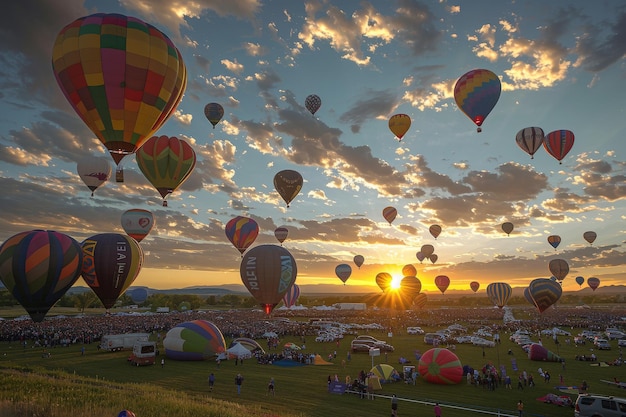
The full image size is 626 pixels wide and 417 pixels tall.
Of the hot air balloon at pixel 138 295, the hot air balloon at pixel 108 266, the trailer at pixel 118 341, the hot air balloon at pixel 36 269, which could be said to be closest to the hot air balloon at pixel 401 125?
the hot air balloon at pixel 108 266

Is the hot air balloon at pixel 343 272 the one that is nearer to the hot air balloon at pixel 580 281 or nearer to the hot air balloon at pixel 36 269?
the hot air balloon at pixel 580 281

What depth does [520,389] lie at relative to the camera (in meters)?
22.4

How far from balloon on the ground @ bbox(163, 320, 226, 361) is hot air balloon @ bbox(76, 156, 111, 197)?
16337 millimetres

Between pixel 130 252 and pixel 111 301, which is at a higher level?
pixel 130 252

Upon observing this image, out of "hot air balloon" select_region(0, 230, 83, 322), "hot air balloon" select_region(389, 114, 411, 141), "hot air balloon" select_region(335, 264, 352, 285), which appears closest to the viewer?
"hot air balloon" select_region(0, 230, 83, 322)

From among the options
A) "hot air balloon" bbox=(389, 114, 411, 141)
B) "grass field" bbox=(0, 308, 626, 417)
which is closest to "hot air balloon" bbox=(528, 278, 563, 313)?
"grass field" bbox=(0, 308, 626, 417)

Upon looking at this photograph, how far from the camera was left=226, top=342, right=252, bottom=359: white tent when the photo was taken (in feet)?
100

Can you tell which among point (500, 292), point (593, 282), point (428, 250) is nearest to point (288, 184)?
point (500, 292)

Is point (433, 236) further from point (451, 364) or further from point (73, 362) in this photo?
point (73, 362)

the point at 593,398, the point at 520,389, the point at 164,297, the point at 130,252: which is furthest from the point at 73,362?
the point at 164,297

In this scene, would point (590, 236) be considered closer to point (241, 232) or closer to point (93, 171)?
point (241, 232)

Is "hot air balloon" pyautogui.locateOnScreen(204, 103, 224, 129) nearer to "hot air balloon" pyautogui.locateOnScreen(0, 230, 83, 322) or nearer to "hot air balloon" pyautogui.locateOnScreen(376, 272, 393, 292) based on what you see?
"hot air balloon" pyautogui.locateOnScreen(0, 230, 83, 322)

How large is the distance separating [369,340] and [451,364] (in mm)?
14713

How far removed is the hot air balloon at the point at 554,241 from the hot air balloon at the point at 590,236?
15.7 ft
